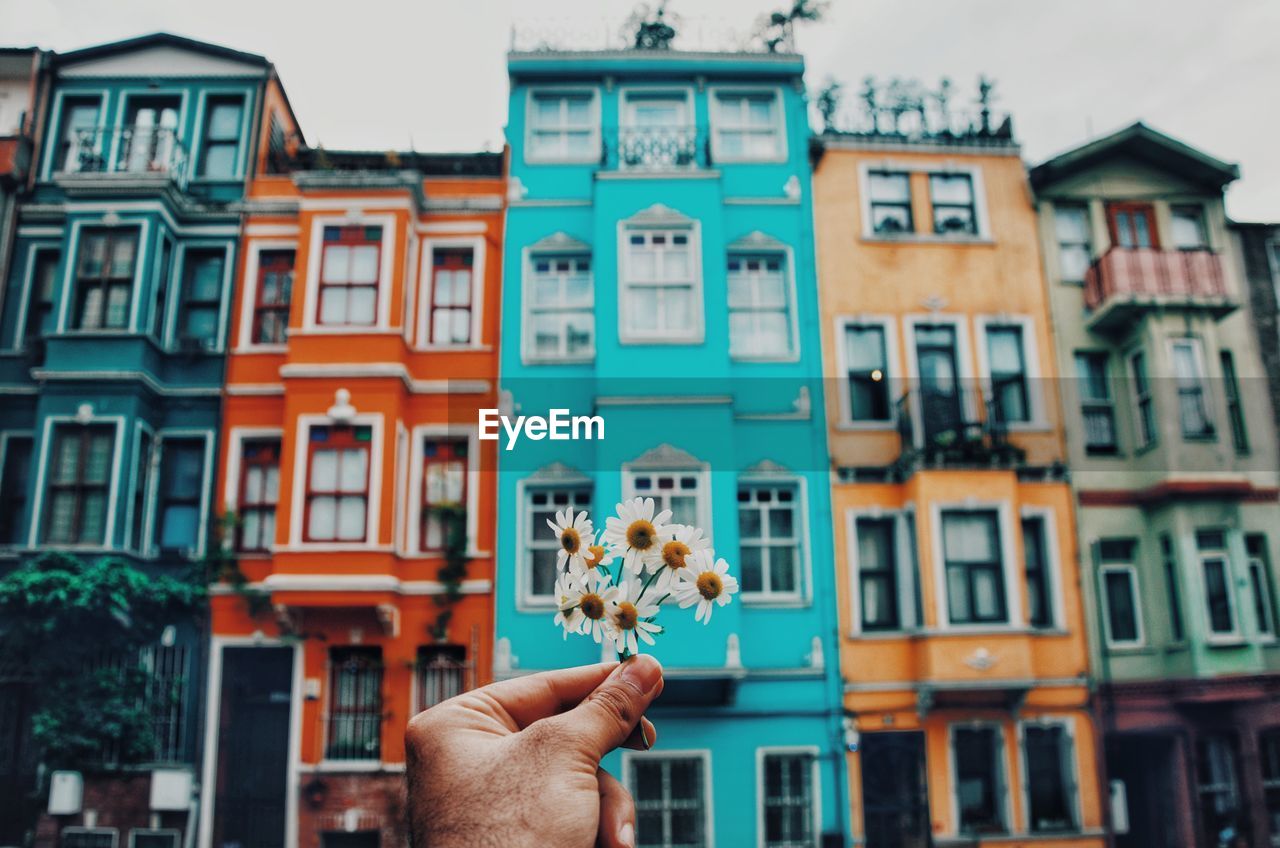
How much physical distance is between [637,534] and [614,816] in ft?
2.12

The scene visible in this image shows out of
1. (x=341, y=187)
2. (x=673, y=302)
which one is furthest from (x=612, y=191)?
(x=341, y=187)

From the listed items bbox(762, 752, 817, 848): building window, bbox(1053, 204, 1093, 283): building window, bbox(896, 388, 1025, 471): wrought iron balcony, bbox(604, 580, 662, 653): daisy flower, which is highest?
bbox(1053, 204, 1093, 283): building window

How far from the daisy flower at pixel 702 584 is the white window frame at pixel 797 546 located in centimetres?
1068

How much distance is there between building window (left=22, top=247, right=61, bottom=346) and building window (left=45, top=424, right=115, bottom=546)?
6.35 feet

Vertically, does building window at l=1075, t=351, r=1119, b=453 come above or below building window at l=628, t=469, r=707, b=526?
above

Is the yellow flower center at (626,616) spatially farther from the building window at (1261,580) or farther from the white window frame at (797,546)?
the building window at (1261,580)

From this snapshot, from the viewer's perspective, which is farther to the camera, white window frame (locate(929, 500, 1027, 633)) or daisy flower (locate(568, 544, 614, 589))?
white window frame (locate(929, 500, 1027, 633))

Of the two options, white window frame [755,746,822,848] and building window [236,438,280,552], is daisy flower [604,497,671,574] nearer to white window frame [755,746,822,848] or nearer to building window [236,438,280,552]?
Answer: white window frame [755,746,822,848]

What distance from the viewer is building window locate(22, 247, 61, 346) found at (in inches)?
552

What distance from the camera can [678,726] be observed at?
40.7 feet

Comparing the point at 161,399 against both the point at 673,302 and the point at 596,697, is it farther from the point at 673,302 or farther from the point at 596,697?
the point at 596,697

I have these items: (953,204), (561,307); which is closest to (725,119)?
(953,204)

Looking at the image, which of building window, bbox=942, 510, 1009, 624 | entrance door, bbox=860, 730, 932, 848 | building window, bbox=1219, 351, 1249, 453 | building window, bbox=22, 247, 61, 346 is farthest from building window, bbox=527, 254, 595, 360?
building window, bbox=1219, 351, 1249, 453

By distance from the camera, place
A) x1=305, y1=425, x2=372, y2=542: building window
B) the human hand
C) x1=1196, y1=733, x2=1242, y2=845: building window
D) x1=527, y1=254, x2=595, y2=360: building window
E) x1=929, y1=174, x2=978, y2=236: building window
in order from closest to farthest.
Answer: the human hand, x1=305, y1=425, x2=372, y2=542: building window, x1=1196, y1=733, x2=1242, y2=845: building window, x1=527, y1=254, x2=595, y2=360: building window, x1=929, y1=174, x2=978, y2=236: building window
